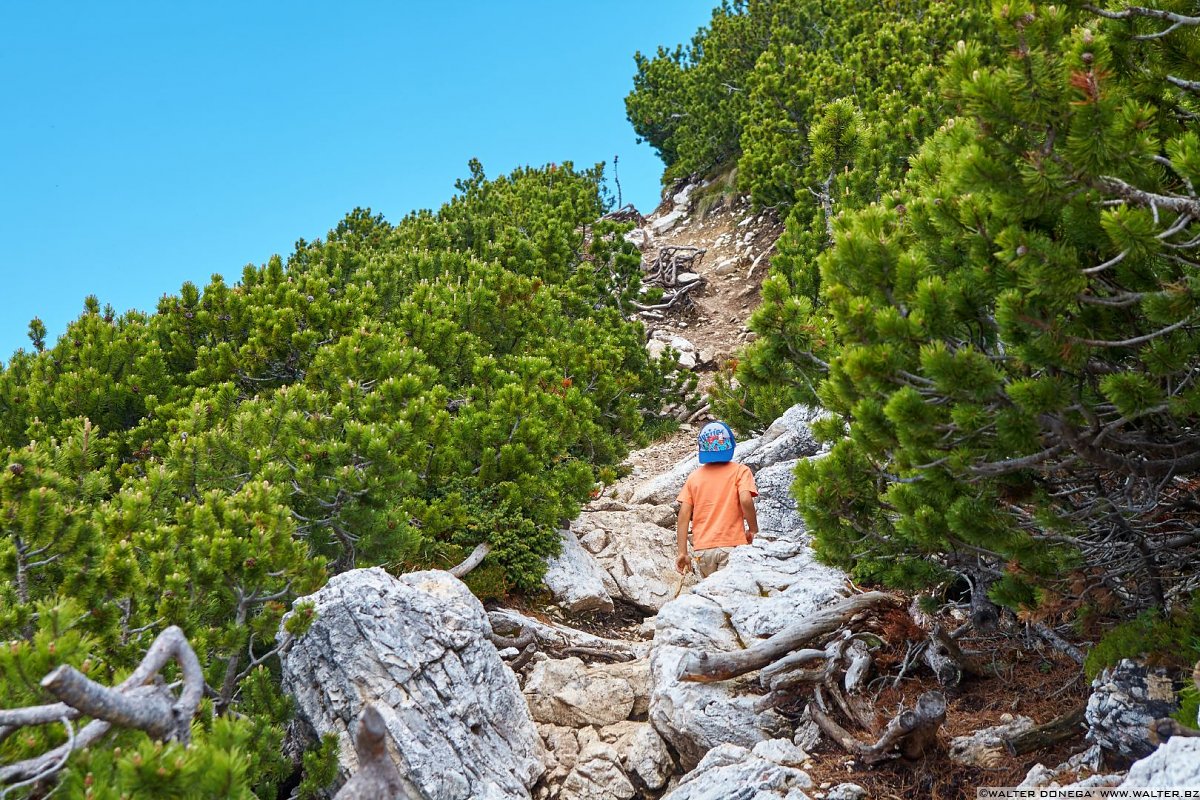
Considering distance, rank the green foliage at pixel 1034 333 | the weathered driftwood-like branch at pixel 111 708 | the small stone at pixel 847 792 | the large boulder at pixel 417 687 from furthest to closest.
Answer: the large boulder at pixel 417 687, the small stone at pixel 847 792, the green foliage at pixel 1034 333, the weathered driftwood-like branch at pixel 111 708

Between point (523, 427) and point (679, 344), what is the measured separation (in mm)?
12033

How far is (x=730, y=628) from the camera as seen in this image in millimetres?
7406

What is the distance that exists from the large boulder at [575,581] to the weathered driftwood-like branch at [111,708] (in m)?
6.53

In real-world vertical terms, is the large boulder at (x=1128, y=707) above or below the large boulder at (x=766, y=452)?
below

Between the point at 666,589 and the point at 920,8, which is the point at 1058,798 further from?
the point at 920,8

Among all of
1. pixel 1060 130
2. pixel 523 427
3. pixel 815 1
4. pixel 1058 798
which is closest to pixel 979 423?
pixel 1060 130

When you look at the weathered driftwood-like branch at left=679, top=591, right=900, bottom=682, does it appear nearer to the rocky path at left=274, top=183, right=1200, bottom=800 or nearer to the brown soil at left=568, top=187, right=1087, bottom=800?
the rocky path at left=274, top=183, right=1200, bottom=800

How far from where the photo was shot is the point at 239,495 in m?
6.74

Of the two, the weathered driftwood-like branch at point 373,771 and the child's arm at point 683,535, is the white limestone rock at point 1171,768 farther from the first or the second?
the child's arm at point 683,535

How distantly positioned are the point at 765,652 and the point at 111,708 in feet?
14.6

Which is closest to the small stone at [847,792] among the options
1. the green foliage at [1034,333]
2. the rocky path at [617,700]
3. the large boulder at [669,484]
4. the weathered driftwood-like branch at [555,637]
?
the rocky path at [617,700]

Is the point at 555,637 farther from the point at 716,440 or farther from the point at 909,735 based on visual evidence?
the point at 909,735

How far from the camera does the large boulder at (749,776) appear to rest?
17.3 ft

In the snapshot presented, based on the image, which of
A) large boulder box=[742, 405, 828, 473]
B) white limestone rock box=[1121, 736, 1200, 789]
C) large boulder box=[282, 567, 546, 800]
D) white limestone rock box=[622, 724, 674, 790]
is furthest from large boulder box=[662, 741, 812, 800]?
large boulder box=[742, 405, 828, 473]
